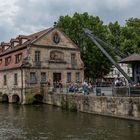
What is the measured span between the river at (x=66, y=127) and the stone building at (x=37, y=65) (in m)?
13.7

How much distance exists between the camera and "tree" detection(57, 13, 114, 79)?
56.2m

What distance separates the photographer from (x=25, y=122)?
87.3 ft

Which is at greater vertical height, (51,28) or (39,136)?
(51,28)

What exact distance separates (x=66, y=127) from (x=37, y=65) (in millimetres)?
21927

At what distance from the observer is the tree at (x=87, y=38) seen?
56219mm

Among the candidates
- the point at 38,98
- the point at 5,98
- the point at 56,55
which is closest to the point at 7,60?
the point at 5,98

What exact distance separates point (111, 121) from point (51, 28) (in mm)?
23165

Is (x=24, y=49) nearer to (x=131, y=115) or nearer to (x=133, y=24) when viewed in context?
(x=133, y=24)

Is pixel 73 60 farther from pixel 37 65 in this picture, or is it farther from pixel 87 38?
pixel 87 38

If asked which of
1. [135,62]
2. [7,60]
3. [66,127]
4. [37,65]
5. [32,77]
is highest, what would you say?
[7,60]

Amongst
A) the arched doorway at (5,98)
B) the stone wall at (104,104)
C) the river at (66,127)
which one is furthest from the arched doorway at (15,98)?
the river at (66,127)

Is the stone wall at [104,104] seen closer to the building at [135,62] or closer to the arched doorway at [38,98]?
the building at [135,62]

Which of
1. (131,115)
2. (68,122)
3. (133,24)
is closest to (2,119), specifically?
(68,122)

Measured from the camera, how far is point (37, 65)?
148 feet
